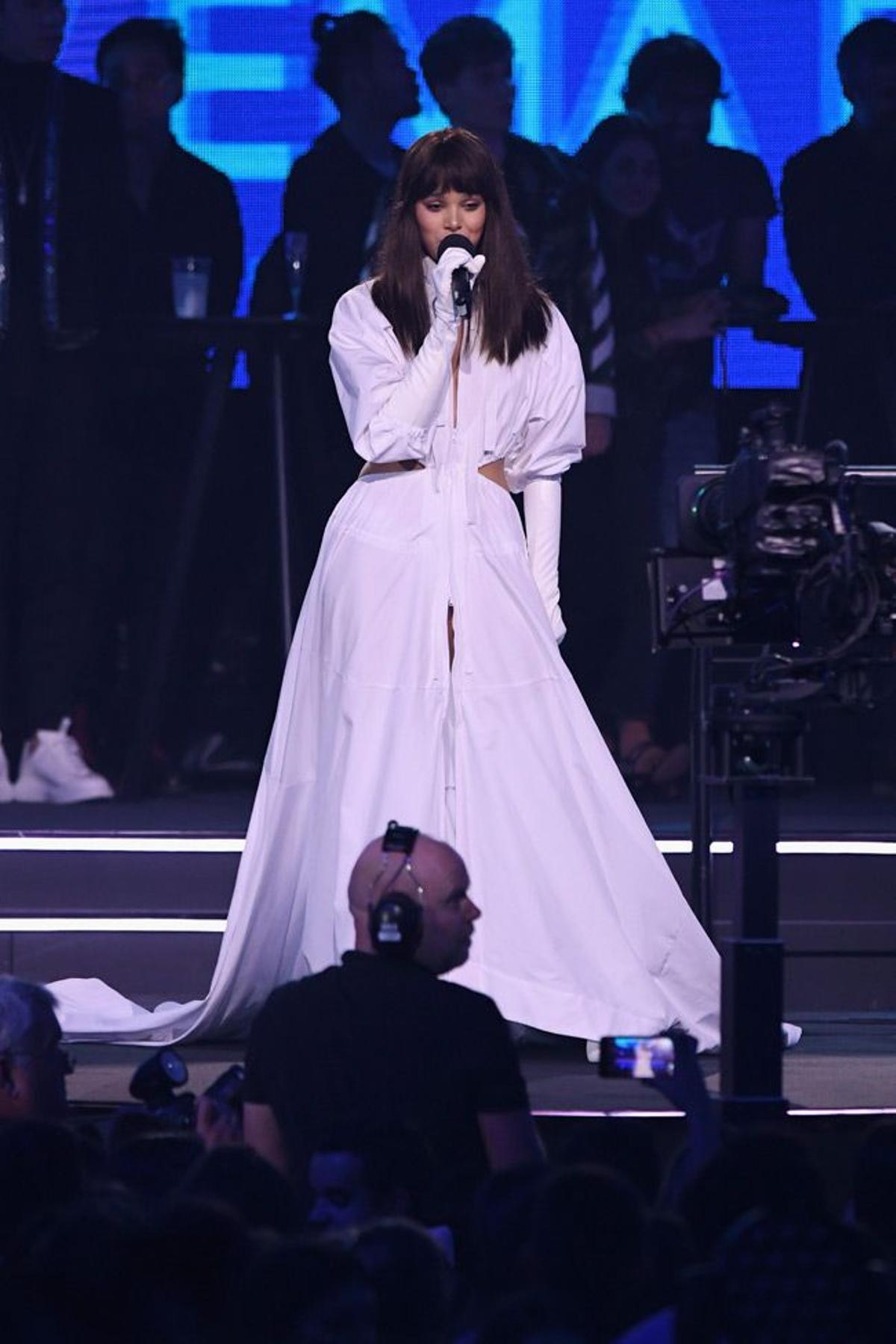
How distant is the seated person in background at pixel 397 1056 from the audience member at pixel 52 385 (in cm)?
425

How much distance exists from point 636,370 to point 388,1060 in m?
4.75

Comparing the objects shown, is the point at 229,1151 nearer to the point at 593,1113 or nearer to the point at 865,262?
the point at 593,1113

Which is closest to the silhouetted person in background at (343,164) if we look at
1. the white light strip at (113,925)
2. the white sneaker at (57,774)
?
the white sneaker at (57,774)

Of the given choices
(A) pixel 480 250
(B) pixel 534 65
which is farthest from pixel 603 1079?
(B) pixel 534 65

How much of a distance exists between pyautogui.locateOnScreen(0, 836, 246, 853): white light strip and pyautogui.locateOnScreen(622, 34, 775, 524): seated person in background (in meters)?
2.09

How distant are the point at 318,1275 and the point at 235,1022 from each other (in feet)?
8.74

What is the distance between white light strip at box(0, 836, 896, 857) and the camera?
20.0 feet

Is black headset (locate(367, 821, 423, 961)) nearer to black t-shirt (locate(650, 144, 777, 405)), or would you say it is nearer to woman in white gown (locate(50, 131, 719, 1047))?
woman in white gown (locate(50, 131, 719, 1047))

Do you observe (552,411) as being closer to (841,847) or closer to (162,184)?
(841,847)

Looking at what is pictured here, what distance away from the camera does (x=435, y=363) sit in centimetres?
443

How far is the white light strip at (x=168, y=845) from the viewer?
609 centimetres

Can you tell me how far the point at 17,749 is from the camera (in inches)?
293

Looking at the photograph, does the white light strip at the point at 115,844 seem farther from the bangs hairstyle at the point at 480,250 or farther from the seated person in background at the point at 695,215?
the seated person in background at the point at 695,215

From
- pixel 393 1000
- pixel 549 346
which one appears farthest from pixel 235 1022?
pixel 393 1000
